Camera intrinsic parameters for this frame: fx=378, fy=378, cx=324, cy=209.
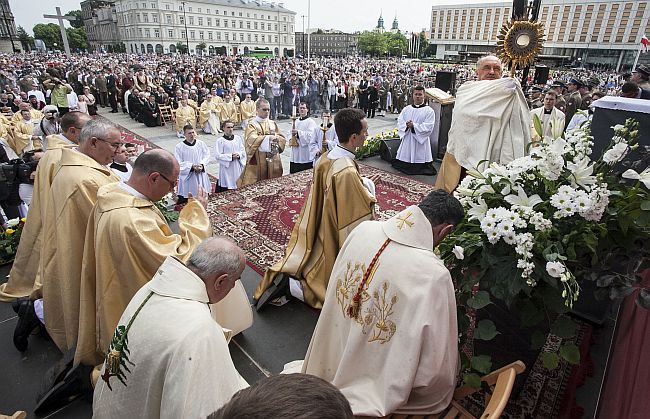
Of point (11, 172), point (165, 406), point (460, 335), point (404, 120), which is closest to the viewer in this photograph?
point (165, 406)

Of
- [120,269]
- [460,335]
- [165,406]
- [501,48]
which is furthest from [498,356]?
[501,48]

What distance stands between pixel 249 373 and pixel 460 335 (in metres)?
1.76

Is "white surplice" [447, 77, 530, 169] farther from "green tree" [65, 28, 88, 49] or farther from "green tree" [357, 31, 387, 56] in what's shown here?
"green tree" [65, 28, 88, 49]

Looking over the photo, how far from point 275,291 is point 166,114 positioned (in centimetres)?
1357

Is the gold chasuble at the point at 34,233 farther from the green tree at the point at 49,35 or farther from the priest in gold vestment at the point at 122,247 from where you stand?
the green tree at the point at 49,35

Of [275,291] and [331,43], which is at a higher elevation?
[331,43]

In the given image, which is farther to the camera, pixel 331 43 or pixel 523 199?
pixel 331 43

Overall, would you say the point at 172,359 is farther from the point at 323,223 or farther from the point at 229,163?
the point at 229,163

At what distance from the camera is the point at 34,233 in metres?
3.60

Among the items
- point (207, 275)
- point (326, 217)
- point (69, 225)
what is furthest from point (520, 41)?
point (69, 225)

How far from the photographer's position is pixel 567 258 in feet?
6.12

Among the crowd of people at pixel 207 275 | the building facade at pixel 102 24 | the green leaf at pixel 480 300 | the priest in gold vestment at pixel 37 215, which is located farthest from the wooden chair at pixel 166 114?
the building facade at pixel 102 24

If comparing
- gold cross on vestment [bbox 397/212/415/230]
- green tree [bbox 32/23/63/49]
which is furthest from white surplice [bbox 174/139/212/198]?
green tree [bbox 32/23/63/49]

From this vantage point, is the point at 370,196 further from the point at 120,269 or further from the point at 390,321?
the point at 120,269
